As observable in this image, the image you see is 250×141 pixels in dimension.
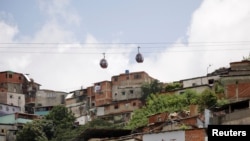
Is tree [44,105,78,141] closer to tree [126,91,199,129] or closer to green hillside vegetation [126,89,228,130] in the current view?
tree [126,91,199,129]

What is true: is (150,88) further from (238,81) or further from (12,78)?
(12,78)

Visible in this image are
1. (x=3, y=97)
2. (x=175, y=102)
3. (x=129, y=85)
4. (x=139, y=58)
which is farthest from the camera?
(x=3, y=97)

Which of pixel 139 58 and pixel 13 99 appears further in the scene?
pixel 13 99

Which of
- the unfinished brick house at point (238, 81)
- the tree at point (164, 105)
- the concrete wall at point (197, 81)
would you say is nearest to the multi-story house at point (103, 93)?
the concrete wall at point (197, 81)

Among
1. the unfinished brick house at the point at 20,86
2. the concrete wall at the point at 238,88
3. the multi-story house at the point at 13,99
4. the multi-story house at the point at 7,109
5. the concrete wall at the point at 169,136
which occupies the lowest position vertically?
the concrete wall at the point at 169,136

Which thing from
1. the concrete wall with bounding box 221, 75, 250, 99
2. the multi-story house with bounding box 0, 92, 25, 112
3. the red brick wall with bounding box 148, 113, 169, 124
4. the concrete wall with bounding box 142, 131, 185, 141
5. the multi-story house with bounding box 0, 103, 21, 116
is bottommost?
the concrete wall with bounding box 142, 131, 185, 141

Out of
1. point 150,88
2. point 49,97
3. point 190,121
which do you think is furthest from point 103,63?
point 49,97

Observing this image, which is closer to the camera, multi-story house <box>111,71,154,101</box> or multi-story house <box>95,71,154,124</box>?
multi-story house <box>95,71,154,124</box>

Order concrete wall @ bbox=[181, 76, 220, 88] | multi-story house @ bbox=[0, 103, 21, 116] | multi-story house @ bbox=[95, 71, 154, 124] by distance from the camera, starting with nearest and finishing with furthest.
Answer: concrete wall @ bbox=[181, 76, 220, 88]
multi-story house @ bbox=[95, 71, 154, 124]
multi-story house @ bbox=[0, 103, 21, 116]

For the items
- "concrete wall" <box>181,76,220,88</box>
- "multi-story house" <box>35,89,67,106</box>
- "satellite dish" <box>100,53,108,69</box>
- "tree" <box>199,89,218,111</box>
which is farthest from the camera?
"multi-story house" <box>35,89,67,106</box>

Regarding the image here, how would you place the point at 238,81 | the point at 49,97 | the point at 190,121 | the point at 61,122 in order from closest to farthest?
the point at 190,121, the point at 238,81, the point at 61,122, the point at 49,97

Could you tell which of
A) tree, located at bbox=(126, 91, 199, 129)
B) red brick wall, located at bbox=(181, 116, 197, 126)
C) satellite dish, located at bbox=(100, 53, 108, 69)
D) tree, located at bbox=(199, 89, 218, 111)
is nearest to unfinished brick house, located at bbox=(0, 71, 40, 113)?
tree, located at bbox=(126, 91, 199, 129)

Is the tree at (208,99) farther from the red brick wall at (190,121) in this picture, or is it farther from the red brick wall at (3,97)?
the red brick wall at (3,97)

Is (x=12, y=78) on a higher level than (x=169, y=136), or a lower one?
higher
